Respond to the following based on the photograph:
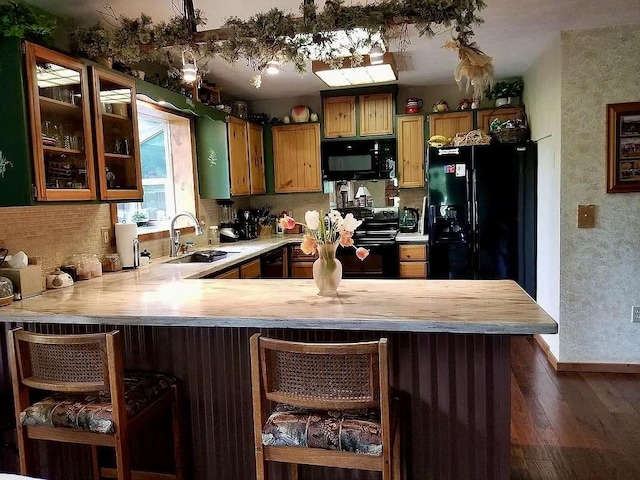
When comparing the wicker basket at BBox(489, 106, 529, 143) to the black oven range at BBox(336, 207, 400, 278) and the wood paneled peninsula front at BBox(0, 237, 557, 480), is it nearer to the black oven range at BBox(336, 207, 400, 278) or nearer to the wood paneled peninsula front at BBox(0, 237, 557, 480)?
the black oven range at BBox(336, 207, 400, 278)

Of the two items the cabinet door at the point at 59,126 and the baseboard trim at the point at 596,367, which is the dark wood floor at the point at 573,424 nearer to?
the baseboard trim at the point at 596,367

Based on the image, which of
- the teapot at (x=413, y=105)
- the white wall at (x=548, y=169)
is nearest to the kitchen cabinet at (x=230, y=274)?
the white wall at (x=548, y=169)

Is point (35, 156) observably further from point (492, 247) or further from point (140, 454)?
point (492, 247)

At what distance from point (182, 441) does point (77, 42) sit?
208cm

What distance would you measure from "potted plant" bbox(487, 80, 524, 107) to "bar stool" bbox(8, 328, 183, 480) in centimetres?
432

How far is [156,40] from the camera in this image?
8.11ft

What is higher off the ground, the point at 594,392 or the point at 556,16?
the point at 556,16

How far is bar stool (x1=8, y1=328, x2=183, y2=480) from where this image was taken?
1.76 meters

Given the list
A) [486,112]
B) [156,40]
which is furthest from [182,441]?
[486,112]

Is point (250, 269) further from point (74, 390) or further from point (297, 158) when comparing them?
point (74, 390)

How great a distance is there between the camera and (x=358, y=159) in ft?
17.1

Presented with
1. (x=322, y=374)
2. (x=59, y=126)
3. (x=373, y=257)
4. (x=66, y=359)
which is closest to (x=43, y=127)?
(x=59, y=126)

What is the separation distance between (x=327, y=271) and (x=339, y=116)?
3.32m

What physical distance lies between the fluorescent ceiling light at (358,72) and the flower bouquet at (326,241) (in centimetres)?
179
